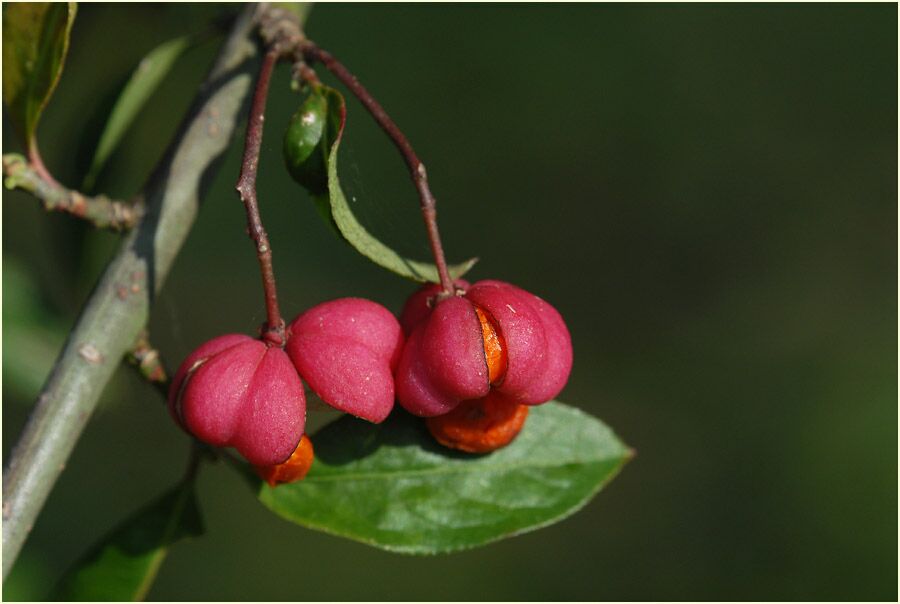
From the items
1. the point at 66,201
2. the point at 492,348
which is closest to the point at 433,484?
the point at 492,348

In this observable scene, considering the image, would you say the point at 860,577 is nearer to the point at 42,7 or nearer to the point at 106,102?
the point at 106,102

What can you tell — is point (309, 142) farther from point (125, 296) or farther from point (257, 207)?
point (125, 296)

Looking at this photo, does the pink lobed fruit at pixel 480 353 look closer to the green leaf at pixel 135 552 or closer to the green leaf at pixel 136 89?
the green leaf at pixel 135 552

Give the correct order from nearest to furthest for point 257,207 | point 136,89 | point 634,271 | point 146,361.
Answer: point 257,207, point 146,361, point 136,89, point 634,271

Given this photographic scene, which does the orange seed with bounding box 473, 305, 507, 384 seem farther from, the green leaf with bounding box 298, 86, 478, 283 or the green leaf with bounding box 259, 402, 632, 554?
the green leaf with bounding box 259, 402, 632, 554

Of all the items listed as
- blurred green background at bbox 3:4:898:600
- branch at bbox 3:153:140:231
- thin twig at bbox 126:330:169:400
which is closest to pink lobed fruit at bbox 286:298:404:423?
thin twig at bbox 126:330:169:400

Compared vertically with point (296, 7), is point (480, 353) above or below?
below
